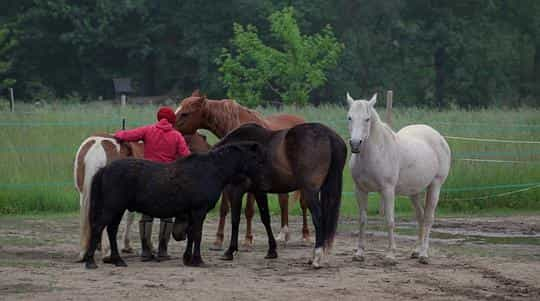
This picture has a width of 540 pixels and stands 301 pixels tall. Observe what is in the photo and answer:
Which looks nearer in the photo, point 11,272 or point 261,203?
point 11,272

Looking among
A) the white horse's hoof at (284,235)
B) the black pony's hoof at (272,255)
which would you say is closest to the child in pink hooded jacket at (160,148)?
the black pony's hoof at (272,255)

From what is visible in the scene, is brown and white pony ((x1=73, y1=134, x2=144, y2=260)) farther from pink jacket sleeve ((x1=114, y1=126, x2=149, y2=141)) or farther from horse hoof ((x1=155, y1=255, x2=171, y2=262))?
horse hoof ((x1=155, y1=255, x2=171, y2=262))

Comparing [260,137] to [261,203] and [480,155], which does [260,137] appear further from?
[480,155]

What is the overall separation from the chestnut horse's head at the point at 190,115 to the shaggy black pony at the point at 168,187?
1.61 m

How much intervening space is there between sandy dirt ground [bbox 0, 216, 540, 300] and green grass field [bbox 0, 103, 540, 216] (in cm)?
324

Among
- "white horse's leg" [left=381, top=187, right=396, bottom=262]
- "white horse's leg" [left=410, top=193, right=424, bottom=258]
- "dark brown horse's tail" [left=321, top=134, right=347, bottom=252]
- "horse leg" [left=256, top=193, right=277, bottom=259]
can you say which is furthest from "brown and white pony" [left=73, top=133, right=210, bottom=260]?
"white horse's leg" [left=410, top=193, right=424, bottom=258]

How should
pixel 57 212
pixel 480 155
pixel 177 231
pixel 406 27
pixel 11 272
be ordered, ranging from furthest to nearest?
1. pixel 406 27
2. pixel 480 155
3. pixel 57 212
4. pixel 177 231
5. pixel 11 272

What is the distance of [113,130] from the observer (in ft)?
56.9

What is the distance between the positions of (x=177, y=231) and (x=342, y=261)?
6.13 feet

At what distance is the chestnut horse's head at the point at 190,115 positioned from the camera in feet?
37.9

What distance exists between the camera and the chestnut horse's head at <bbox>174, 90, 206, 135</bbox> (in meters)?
11.5

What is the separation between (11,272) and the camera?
9.25 meters

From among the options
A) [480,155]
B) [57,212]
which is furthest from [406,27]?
[57,212]

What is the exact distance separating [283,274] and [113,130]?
853 cm
